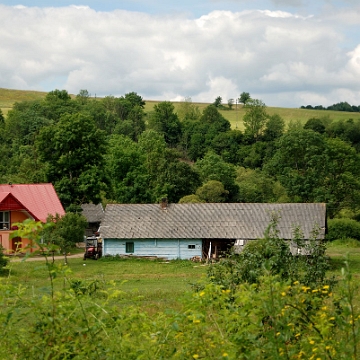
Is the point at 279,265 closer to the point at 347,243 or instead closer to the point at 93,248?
the point at 93,248

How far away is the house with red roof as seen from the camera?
4575 centimetres

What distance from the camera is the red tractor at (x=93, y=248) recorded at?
43.9 meters

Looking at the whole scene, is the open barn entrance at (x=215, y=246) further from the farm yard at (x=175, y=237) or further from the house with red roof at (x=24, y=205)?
the house with red roof at (x=24, y=205)

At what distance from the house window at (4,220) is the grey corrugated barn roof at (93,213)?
1554 centimetres

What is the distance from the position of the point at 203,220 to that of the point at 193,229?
115cm

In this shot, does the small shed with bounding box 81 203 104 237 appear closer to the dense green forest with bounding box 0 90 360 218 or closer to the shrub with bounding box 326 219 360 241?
the dense green forest with bounding box 0 90 360 218

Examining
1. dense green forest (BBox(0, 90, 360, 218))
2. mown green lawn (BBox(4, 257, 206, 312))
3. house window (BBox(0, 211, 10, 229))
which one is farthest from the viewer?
dense green forest (BBox(0, 90, 360, 218))

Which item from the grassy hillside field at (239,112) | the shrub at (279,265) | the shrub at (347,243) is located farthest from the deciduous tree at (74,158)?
the grassy hillside field at (239,112)

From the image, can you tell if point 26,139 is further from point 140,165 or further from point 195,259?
point 195,259

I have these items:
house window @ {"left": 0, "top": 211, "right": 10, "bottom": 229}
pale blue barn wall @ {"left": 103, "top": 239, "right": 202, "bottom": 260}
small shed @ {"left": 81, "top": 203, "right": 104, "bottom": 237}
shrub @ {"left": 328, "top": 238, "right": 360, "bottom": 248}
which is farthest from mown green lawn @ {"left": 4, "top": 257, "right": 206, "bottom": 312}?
small shed @ {"left": 81, "top": 203, "right": 104, "bottom": 237}

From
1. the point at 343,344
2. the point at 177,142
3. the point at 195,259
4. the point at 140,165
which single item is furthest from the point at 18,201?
the point at 177,142

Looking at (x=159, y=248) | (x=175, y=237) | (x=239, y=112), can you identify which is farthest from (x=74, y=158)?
(x=239, y=112)

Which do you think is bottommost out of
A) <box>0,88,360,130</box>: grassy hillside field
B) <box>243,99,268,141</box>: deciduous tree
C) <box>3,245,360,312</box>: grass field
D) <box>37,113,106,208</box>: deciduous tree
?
<box>3,245,360,312</box>: grass field

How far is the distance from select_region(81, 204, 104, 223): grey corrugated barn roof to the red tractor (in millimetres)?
14736
